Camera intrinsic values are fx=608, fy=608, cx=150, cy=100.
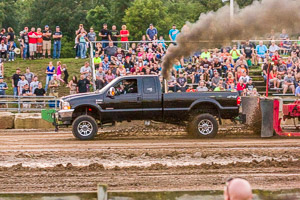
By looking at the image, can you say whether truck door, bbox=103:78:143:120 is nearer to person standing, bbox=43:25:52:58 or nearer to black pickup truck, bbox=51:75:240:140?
black pickup truck, bbox=51:75:240:140

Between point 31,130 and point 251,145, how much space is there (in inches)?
359

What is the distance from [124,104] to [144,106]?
22.9 inches

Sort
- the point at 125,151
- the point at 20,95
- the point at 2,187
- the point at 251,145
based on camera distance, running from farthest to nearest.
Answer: the point at 20,95 < the point at 251,145 < the point at 125,151 < the point at 2,187

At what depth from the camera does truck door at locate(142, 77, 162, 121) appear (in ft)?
57.7

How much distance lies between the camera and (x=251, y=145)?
15.7 m

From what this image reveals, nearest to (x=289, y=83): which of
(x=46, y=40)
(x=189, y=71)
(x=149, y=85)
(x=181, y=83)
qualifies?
(x=189, y=71)

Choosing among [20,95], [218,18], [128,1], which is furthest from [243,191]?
[128,1]

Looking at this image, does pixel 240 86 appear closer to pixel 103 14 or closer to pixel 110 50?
pixel 110 50

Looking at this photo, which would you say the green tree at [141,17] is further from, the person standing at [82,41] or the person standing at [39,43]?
the person standing at [82,41]

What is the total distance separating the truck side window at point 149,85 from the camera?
58.0 ft

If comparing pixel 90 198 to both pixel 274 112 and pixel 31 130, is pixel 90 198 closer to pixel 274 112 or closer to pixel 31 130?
pixel 274 112

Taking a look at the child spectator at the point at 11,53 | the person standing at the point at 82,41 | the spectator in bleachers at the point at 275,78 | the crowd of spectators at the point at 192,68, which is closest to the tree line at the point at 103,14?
the child spectator at the point at 11,53

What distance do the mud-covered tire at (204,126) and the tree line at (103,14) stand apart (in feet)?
120

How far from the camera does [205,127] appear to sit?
57.3 feet
